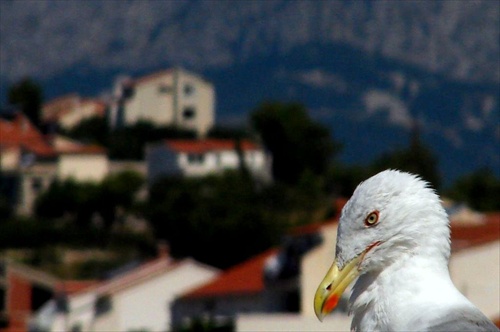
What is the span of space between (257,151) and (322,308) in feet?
222

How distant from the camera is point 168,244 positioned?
55.2 m

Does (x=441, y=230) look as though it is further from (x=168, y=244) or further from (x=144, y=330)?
(x=168, y=244)

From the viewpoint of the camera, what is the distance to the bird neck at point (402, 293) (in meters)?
3.41

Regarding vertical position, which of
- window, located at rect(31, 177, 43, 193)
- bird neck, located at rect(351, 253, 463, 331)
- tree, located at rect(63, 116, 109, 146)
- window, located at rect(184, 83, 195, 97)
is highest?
bird neck, located at rect(351, 253, 463, 331)

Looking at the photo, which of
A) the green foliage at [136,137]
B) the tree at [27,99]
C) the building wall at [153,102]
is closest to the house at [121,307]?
the green foliage at [136,137]

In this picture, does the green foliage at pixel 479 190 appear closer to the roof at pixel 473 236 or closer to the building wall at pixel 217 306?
the building wall at pixel 217 306

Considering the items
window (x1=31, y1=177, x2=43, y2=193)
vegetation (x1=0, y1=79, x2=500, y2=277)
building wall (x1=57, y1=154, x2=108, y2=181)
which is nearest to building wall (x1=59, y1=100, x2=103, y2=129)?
vegetation (x1=0, y1=79, x2=500, y2=277)

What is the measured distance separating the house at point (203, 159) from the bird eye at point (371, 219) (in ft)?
210

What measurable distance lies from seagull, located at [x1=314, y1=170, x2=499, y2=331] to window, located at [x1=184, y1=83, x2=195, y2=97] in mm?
84712

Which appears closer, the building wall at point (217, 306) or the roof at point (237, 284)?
the building wall at point (217, 306)

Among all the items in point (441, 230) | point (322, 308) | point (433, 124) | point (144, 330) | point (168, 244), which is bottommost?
point (433, 124)

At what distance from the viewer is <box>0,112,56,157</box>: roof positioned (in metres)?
69.9

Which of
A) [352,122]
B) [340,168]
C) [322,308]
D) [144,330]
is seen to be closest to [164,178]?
[340,168]

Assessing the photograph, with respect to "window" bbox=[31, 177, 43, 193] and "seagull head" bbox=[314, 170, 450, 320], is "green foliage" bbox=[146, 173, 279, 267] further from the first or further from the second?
"seagull head" bbox=[314, 170, 450, 320]
